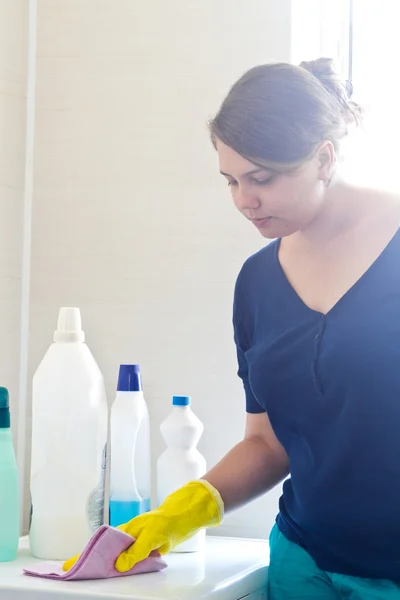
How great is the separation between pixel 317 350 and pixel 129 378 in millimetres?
351

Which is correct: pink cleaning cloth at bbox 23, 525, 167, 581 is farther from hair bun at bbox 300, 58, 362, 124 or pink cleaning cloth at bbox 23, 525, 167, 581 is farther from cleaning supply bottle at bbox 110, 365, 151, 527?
hair bun at bbox 300, 58, 362, 124

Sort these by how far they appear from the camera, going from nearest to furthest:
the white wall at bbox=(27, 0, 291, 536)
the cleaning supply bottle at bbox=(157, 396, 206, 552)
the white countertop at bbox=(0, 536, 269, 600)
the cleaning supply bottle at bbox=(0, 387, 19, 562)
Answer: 1. the white countertop at bbox=(0, 536, 269, 600)
2. the cleaning supply bottle at bbox=(0, 387, 19, 562)
3. the cleaning supply bottle at bbox=(157, 396, 206, 552)
4. the white wall at bbox=(27, 0, 291, 536)

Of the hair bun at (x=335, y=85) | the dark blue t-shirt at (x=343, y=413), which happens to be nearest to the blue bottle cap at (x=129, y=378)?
the dark blue t-shirt at (x=343, y=413)

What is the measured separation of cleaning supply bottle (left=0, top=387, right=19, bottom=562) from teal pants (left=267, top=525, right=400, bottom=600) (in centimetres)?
37

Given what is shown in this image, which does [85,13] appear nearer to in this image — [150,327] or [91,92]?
[91,92]

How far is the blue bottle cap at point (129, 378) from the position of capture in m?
1.31

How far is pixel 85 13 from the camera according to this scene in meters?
1.60

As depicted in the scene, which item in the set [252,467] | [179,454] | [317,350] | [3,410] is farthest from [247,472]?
[3,410]

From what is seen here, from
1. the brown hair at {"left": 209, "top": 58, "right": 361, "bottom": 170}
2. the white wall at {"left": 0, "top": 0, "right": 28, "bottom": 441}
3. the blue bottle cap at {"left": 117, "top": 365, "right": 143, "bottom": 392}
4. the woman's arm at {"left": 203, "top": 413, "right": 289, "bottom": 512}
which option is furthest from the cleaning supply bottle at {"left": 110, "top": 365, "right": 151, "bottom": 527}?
the brown hair at {"left": 209, "top": 58, "right": 361, "bottom": 170}

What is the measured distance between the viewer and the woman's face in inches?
41.8

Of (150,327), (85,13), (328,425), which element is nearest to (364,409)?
(328,425)

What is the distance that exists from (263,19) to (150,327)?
0.59m

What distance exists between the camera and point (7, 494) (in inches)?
48.0

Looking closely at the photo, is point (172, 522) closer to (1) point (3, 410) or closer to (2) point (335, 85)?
(1) point (3, 410)
